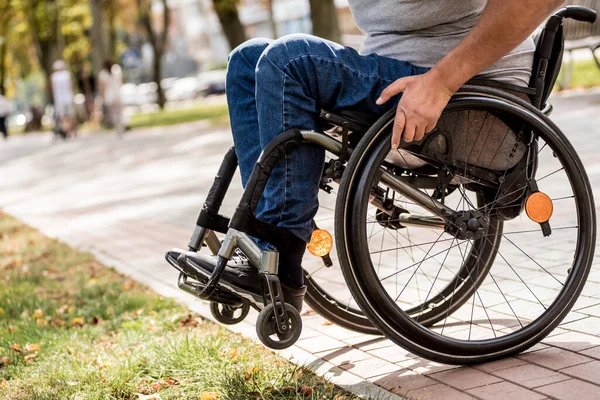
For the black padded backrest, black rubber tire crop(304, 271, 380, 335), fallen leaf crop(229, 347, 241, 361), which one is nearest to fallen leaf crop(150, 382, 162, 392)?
fallen leaf crop(229, 347, 241, 361)

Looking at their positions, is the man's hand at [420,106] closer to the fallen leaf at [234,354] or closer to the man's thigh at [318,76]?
the man's thigh at [318,76]

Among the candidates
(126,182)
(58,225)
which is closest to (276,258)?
(58,225)

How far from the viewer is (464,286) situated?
11.3ft

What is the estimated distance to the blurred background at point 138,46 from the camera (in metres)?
23.9

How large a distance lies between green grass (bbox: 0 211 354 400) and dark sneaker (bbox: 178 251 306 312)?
26cm

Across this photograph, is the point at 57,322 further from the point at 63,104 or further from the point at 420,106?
the point at 63,104

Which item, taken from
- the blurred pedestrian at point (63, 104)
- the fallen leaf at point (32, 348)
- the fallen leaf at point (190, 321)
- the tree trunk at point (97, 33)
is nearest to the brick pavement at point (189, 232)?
the fallen leaf at point (190, 321)

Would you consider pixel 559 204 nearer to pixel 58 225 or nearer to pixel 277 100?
pixel 277 100

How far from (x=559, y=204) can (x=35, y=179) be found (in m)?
9.72

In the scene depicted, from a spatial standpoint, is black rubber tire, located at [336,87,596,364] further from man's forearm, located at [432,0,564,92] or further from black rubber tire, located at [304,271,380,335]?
black rubber tire, located at [304,271,380,335]

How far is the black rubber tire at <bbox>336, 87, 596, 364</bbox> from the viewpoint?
2.64 metres

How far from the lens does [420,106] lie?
2.65 metres

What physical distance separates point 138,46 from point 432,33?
65.1 meters

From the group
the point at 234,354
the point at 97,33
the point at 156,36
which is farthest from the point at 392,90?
the point at 156,36
